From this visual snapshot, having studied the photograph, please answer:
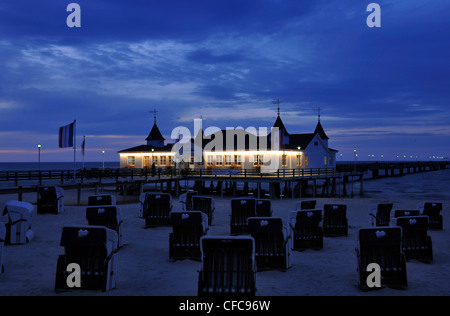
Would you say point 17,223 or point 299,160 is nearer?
point 17,223

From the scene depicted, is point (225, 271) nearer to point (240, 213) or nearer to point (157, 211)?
point (240, 213)

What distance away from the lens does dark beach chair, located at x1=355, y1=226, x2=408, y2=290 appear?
739 centimetres

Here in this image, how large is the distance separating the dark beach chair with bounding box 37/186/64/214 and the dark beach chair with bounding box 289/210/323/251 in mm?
12607

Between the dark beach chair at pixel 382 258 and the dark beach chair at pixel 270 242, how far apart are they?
1.68 meters

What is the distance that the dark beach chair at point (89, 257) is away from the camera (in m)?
7.03

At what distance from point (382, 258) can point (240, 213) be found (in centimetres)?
651

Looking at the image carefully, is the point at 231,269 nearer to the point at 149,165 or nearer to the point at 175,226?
the point at 175,226

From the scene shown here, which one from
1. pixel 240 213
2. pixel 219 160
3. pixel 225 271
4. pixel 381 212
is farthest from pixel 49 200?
pixel 219 160

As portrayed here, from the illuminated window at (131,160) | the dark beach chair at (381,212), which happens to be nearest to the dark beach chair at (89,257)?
the dark beach chair at (381,212)

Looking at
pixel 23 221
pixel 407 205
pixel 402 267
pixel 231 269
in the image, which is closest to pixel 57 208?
pixel 23 221

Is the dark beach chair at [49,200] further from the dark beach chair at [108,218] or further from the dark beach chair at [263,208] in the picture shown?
the dark beach chair at [263,208]

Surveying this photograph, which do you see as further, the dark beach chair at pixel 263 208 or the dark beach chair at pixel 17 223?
the dark beach chair at pixel 263 208

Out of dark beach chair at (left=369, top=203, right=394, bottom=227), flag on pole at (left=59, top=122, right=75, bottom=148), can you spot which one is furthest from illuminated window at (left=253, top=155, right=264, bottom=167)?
dark beach chair at (left=369, top=203, right=394, bottom=227)

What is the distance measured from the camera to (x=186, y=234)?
9734 millimetres
